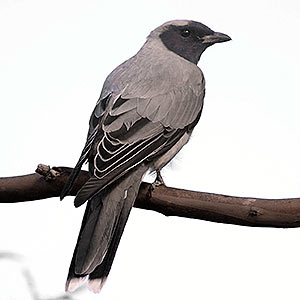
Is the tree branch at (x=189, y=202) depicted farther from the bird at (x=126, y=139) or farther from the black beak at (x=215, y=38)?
the black beak at (x=215, y=38)

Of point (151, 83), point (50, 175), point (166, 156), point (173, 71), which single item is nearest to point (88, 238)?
point (50, 175)

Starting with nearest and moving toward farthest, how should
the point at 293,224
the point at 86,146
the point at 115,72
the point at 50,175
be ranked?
the point at 293,224, the point at 50,175, the point at 86,146, the point at 115,72

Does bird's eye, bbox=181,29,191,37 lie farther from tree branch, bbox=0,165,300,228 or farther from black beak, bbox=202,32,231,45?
tree branch, bbox=0,165,300,228

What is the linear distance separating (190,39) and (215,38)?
0.16 meters

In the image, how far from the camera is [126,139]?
3.52 meters

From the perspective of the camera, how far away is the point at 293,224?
2.95 metres

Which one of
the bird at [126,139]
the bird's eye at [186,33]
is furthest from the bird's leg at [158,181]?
the bird's eye at [186,33]

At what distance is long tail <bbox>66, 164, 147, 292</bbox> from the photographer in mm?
3268

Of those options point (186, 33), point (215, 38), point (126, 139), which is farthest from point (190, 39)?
point (126, 139)

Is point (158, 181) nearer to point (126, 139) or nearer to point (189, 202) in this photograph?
point (126, 139)

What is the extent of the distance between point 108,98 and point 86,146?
394 millimetres

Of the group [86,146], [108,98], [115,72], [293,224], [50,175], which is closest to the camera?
[293,224]

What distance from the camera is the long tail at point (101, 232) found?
327 cm

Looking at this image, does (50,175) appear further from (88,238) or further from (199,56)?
(199,56)
